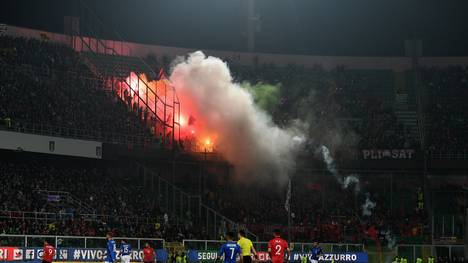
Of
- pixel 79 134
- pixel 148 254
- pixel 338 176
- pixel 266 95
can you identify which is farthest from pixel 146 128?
pixel 148 254

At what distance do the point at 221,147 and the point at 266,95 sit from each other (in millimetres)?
7925

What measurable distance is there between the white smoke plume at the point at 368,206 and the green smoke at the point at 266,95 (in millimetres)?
11424

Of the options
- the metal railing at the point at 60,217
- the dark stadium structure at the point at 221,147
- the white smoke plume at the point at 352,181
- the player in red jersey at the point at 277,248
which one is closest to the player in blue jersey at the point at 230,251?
the player in red jersey at the point at 277,248

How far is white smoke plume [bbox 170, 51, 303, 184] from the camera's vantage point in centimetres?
7494

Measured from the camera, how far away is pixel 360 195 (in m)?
75.4

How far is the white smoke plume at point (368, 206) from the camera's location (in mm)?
73944

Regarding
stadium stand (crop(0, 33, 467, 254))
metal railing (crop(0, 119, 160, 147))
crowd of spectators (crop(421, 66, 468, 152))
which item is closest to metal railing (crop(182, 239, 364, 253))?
stadium stand (crop(0, 33, 467, 254))

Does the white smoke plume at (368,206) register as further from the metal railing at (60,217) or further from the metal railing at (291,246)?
the metal railing at (60,217)

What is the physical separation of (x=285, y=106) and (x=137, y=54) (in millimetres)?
14232

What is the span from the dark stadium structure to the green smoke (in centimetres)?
16

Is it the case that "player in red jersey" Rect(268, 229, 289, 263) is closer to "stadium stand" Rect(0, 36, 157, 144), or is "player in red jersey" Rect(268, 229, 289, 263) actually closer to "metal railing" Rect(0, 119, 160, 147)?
"metal railing" Rect(0, 119, 160, 147)

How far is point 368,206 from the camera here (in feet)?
245

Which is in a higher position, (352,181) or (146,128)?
(146,128)

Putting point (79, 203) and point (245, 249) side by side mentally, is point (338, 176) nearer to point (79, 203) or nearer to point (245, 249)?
point (79, 203)
